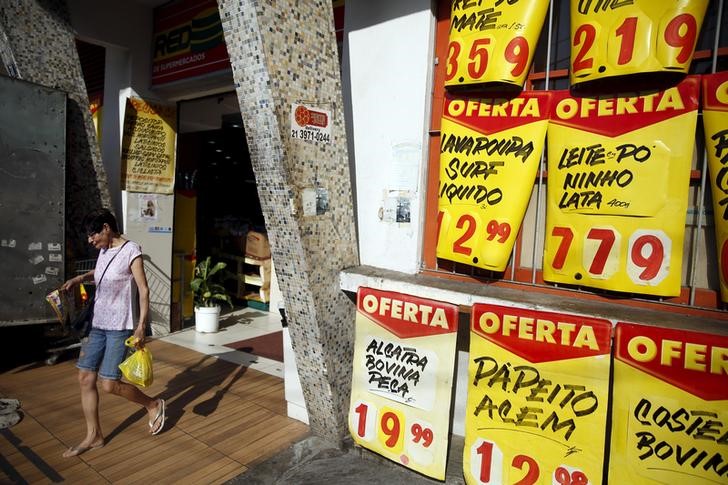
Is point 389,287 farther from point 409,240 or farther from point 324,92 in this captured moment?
point 324,92

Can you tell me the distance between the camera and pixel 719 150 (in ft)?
8.52

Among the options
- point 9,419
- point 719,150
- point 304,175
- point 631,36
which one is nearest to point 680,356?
point 719,150

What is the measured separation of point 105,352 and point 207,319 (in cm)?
311

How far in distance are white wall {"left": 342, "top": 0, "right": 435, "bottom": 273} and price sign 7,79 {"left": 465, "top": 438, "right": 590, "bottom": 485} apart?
1.51 m

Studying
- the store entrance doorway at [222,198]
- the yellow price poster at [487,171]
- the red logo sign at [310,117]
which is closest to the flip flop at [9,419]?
the store entrance doorway at [222,198]

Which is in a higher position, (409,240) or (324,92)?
(324,92)

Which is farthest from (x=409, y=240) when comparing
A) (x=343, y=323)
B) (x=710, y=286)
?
(x=710, y=286)

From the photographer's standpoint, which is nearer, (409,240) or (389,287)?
(389,287)

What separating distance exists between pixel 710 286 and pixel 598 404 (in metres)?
1.03

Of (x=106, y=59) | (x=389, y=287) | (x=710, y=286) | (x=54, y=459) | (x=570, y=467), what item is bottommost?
(x=54, y=459)

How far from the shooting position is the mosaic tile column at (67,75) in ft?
17.6

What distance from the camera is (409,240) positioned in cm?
387

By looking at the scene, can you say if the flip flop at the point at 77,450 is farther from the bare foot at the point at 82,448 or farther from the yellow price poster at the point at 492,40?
the yellow price poster at the point at 492,40

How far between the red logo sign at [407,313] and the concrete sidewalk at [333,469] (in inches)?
40.9
